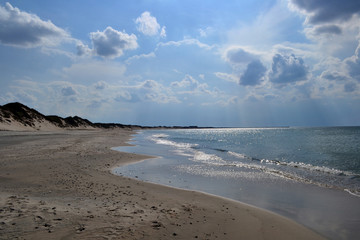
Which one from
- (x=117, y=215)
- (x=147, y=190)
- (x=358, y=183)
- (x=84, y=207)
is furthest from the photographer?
(x=358, y=183)

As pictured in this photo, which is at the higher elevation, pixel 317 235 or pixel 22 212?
pixel 22 212

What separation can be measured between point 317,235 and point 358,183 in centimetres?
1067

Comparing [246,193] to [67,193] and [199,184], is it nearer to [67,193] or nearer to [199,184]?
[199,184]

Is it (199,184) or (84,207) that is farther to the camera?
(199,184)

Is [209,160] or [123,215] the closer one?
[123,215]

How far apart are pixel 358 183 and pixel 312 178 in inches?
99.7

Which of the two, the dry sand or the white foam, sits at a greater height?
the dry sand

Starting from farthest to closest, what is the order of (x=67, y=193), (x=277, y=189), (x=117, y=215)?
(x=277, y=189) → (x=67, y=193) → (x=117, y=215)

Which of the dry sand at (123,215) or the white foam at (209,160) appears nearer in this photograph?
the dry sand at (123,215)

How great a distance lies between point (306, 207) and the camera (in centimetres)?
929

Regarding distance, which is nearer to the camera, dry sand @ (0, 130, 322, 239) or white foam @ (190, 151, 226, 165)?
dry sand @ (0, 130, 322, 239)

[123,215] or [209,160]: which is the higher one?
[123,215]

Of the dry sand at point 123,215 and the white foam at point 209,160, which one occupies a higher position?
the dry sand at point 123,215

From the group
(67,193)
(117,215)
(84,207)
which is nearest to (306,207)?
(117,215)
